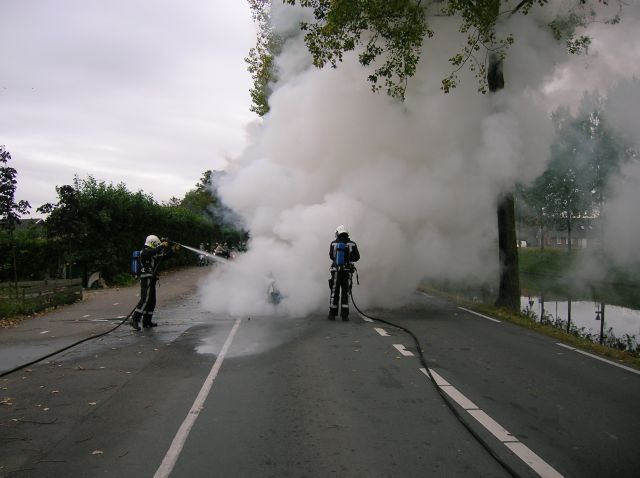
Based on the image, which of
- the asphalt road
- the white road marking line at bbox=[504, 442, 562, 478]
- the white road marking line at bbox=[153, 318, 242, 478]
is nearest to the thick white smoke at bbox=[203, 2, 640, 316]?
the asphalt road

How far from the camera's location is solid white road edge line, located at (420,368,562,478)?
11.6 ft

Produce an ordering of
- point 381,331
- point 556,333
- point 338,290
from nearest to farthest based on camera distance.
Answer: point 381,331 → point 556,333 → point 338,290

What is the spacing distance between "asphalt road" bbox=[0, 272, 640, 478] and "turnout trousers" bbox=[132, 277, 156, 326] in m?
1.55

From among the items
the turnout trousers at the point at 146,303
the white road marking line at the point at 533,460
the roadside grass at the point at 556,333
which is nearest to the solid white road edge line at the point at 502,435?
the white road marking line at the point at 533,460

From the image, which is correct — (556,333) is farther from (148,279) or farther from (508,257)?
(148,279)

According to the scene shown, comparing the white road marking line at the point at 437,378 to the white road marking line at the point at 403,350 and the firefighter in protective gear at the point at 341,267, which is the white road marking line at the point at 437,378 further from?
the firefighter in protective gear at the point at 341,267

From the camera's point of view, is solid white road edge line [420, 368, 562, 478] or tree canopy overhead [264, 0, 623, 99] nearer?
solid white road edge line [420, 368, 562, 478]

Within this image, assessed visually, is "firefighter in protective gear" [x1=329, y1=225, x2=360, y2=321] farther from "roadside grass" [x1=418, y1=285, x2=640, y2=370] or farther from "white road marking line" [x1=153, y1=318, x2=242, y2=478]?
"white road marking line" [x1=153, y1=318, x2=242, y2=478]

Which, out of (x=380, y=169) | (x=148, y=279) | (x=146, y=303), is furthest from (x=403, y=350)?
(x=380, y=169)

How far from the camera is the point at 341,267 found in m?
10.4

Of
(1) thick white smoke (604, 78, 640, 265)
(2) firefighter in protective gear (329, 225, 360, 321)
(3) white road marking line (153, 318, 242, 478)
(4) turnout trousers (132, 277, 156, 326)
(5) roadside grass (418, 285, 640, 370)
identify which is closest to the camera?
(3) white road marking line (153, 318, 242, 478)

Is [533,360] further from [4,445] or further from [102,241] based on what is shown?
[102,241]

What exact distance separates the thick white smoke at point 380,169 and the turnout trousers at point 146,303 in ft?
7.45

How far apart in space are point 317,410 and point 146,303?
19.8 feet
